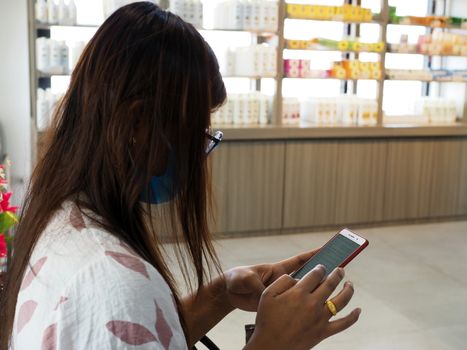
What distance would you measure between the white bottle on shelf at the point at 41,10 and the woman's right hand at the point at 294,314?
400cm

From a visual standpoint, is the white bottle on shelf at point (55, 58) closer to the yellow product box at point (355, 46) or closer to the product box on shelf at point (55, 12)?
the product box on shelf at point (55, 12)

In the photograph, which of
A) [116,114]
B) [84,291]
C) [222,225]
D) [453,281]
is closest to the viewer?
[84,291]

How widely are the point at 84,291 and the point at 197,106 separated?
31 cm

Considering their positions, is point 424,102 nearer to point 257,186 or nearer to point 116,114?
point 257,186

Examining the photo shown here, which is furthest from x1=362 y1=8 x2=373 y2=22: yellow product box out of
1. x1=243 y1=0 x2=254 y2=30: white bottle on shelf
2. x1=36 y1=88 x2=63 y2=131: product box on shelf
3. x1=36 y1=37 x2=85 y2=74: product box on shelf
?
x1=36 y1=88 x2=63 y2=131: product box on shelf

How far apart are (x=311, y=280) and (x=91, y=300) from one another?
40cm

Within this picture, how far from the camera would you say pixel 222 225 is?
16.6 ft

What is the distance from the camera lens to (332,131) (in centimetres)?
519

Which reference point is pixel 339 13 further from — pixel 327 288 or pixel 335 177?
pixel 327 288

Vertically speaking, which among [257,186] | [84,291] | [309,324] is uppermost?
[84,291]

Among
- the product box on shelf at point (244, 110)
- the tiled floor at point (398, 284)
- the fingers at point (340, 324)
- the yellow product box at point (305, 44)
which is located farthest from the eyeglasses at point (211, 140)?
the yellow product box at point (305, 44)

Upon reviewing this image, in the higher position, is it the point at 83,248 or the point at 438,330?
the point at 83,248

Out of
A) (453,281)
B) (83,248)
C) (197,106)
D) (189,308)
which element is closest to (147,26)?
(197,106)

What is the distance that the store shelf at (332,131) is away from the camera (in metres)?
4.92
